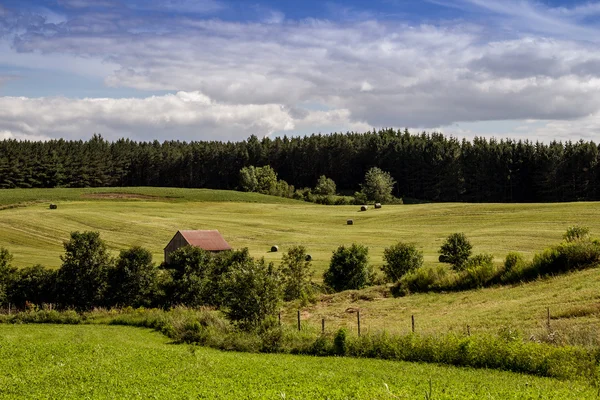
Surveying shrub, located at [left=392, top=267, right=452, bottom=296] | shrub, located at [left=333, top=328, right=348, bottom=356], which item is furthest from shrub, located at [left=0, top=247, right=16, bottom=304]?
shrub, located at [left=333, top=328, right=348, bottom=356]

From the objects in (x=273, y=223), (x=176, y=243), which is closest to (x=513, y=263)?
(x=176, y=243)

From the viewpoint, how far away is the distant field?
70062 millimetres

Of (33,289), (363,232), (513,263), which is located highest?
(513,263)

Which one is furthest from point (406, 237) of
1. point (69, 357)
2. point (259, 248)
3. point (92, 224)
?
point (69, 357)

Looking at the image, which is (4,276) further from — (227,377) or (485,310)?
(485,310)

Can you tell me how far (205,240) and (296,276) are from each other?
18.6 metres

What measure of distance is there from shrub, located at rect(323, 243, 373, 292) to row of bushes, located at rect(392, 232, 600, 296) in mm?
5948

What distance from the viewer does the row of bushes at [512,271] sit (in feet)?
138

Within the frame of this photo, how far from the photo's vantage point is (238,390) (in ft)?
65.1

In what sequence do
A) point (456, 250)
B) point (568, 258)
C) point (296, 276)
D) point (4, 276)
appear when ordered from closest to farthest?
1. point (568, 258)
2. point (4, 276)
3. point (296, 276)
4. point (456, 250)

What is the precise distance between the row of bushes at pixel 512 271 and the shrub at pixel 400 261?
689 centimetres

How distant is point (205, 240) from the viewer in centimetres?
6625

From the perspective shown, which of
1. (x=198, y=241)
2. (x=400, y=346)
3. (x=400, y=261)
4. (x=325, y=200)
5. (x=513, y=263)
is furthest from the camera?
(x=325, y=200)

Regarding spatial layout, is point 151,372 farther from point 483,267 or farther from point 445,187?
point 445,187
